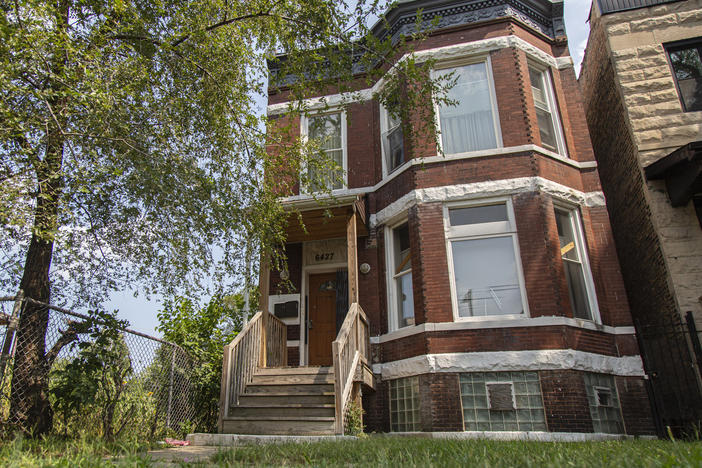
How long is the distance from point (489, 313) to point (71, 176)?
6.25m

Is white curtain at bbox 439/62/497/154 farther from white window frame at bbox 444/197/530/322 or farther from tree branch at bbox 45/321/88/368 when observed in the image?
tree branch at bbox 45/321/88/368

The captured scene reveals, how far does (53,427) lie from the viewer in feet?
18.3

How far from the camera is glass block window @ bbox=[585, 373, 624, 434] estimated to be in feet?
24.3

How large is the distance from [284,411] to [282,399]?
246mm

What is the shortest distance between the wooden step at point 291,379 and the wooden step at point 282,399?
0.79 feet

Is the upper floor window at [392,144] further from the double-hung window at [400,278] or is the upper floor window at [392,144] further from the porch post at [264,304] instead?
the porch post at [264,304]

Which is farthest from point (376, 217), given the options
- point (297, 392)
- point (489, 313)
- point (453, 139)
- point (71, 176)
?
point (71, 176)

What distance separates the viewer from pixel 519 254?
823 centimetres

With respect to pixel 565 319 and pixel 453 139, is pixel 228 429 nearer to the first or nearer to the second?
pixel 565 319

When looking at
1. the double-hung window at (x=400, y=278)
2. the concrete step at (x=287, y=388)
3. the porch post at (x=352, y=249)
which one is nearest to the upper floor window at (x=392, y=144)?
the double-hung window at (x=400, y=278)

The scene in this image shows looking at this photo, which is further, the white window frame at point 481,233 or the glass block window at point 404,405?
the white window frame at point 481,233

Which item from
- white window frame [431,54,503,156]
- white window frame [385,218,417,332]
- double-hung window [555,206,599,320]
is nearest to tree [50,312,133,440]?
white window frame [385,218,417,332]

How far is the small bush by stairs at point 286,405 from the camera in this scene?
6.61 metres

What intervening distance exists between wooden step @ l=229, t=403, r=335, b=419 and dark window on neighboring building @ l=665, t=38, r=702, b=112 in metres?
7.96
